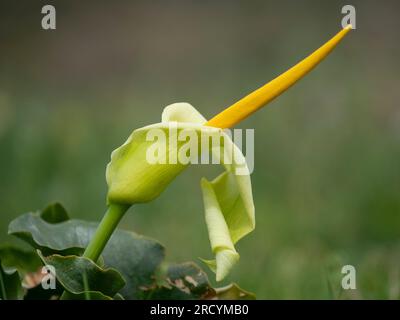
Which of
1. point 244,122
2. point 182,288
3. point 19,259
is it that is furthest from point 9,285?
point 244,122

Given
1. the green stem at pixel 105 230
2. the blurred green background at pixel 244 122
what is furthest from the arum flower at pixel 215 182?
the blurred green background at pixel 244 122

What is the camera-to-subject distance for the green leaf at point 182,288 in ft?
3.22

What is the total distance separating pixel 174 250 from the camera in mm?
1756

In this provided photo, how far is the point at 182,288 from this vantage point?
990 mm

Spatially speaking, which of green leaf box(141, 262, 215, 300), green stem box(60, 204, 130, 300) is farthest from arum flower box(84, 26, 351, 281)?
green leaf box(141, 262, 215, 300)

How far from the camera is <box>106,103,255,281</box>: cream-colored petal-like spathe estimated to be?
33.6 inches

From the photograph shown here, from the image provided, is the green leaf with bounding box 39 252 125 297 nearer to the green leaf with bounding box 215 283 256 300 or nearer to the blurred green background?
the green leaf with bounding box 215 283 256 300

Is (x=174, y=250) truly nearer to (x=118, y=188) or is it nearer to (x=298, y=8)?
(x=118, y=188)

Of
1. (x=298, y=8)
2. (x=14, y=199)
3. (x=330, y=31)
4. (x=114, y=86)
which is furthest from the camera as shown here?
(x=298, y=8)

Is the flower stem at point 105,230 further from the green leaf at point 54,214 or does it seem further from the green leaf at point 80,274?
the green leaf at point 54,214

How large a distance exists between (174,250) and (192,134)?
0.91m

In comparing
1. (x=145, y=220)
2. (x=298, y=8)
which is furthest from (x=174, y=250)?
(x=298, y=8)

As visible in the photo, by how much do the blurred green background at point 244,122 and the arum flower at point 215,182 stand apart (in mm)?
246

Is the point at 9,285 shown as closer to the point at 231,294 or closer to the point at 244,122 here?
the point at 231,294
